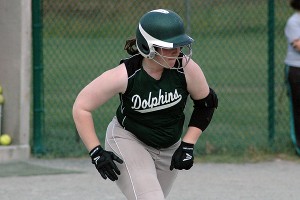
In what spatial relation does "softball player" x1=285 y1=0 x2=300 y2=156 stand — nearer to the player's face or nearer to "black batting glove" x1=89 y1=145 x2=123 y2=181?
the player's face

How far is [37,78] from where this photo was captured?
31.2 feet

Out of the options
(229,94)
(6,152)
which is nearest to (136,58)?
(6,152)

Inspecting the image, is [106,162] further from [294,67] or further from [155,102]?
[294,67]

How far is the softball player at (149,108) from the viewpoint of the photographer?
522 cm

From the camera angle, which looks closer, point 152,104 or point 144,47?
point 144,47

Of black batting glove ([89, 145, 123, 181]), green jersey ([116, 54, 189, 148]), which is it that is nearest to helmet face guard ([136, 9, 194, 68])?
green jersey ([116, 54, 189, 148])

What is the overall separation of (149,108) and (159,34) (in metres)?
0.48

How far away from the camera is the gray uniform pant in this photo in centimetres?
517

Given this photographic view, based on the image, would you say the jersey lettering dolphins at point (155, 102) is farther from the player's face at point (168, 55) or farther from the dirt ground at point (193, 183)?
Answer: the dirt ground at point (193, 183)

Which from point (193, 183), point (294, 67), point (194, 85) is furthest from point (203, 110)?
point (294, 67)

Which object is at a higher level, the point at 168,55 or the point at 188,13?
the point at 168,55

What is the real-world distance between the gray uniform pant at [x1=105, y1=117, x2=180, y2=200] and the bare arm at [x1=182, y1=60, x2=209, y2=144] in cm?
15

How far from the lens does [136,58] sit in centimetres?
544

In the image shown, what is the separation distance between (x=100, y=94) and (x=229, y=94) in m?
7.61
